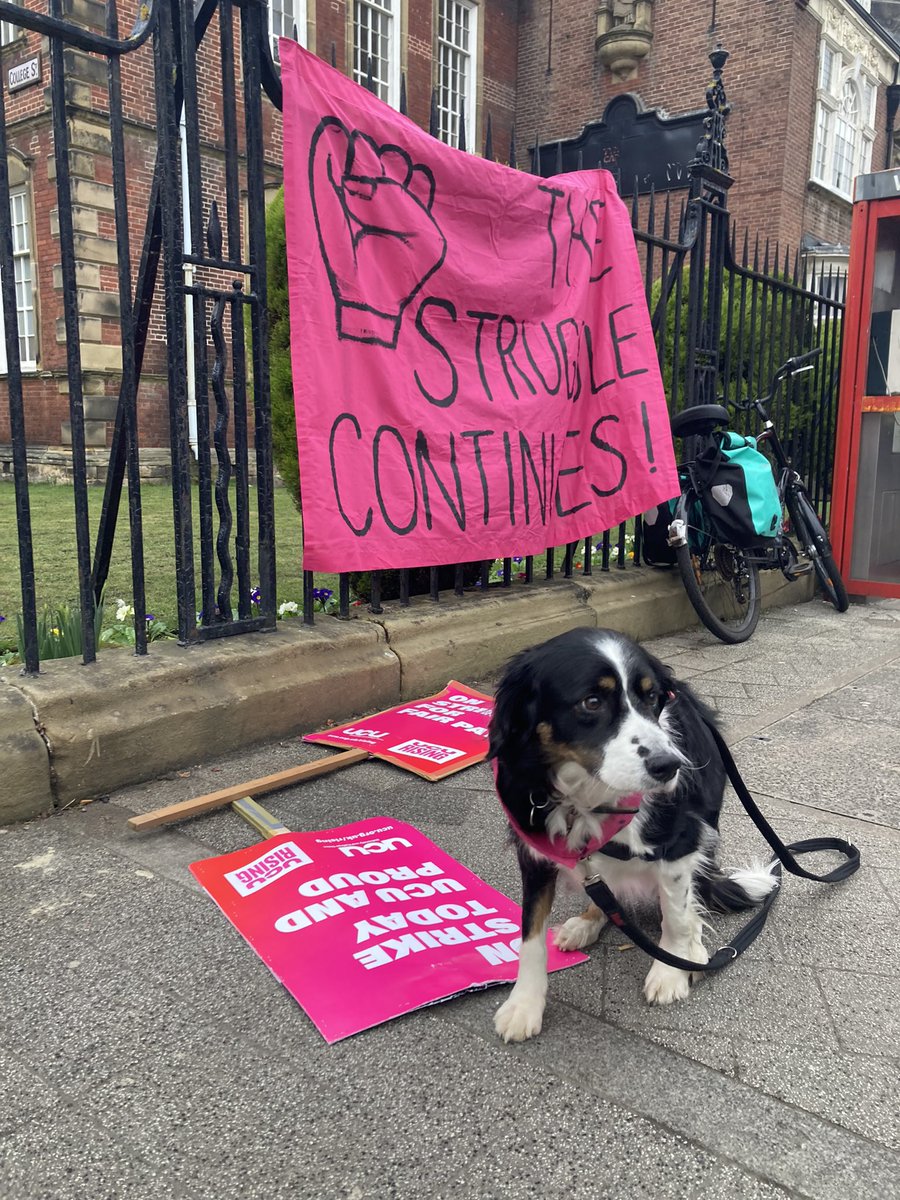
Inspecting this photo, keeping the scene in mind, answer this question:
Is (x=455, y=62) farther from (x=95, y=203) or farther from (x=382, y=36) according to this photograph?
(x=95, y=203)

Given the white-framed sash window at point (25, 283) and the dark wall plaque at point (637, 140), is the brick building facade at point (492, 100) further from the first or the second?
the dark wall plaque at point (637, 140)

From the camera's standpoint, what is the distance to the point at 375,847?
2.73 meters

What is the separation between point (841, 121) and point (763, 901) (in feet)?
76.4

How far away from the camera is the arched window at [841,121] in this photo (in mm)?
19797

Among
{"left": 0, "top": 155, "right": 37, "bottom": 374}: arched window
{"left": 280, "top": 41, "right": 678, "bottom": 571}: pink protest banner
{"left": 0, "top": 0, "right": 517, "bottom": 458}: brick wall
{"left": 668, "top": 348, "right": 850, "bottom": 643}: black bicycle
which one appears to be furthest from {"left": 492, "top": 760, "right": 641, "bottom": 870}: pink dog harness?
{"left": 0, "top": 155, "right": 37, "bottom": 374}: arched window

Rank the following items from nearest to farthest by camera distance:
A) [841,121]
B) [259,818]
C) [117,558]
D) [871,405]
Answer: [259,818], [871,405], [117,558], [841,121]

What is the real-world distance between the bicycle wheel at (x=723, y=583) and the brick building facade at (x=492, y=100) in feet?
29.8

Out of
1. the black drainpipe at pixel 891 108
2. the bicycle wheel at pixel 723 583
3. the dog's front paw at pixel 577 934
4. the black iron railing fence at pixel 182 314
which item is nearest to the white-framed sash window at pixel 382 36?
the black drainpipe at pixel 891 108

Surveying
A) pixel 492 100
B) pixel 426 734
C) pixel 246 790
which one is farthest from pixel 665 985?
pixel 492 100

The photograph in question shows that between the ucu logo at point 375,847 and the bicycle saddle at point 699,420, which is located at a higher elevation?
the bicycle saddle at point 699,420

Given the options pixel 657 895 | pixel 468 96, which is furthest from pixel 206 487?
pixel 468 96

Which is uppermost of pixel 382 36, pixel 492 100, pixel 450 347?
pixel 382 36

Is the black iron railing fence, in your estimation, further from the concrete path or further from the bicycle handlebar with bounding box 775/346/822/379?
the bicycle handlebar with bounding box 775/346/822/379

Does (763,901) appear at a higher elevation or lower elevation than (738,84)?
lower
